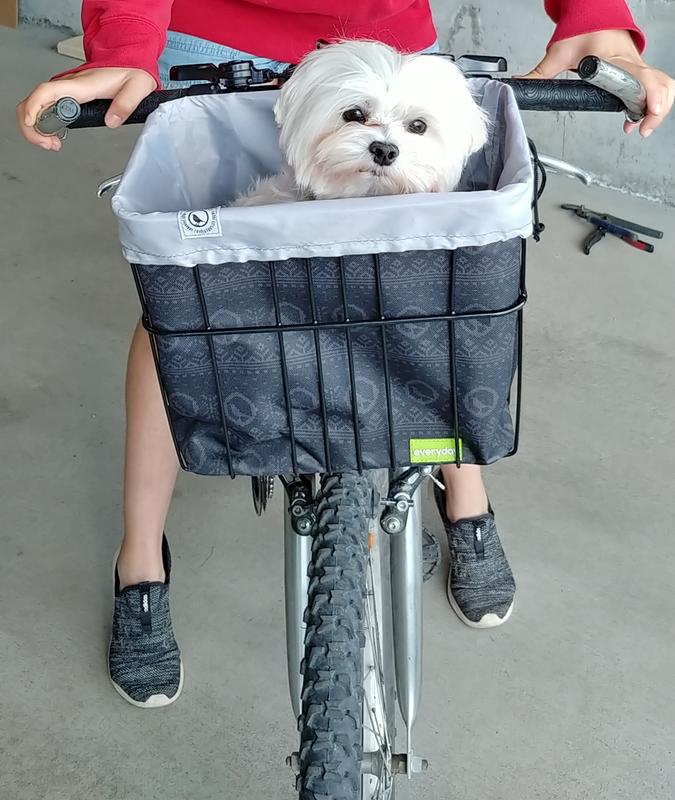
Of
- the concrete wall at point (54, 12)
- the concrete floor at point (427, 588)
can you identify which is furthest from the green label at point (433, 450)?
the concrete wall at point (54, 12)

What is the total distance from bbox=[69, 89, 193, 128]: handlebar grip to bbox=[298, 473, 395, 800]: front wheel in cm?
36

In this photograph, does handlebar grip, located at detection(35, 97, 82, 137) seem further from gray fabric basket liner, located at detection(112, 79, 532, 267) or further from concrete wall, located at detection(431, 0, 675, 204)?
concrete wall, located at detection(431, 0, 675, 204)

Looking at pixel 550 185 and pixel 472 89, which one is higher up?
pixel 472 89

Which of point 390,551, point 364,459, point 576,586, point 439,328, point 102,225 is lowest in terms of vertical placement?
point 576,586

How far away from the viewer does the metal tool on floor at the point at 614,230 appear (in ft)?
7.64

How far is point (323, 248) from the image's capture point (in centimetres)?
63

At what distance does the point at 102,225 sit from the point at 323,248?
1954 millimetres

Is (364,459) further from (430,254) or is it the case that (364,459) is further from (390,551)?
(390,551)

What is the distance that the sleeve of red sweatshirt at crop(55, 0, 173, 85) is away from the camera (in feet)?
2.87

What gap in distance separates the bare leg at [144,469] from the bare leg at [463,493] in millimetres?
425

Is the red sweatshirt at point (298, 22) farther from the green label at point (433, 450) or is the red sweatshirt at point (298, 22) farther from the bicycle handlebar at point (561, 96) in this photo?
the green label at point (433, 450)

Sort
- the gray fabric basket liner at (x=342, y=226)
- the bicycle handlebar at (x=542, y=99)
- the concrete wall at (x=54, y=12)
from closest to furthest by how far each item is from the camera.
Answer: the gray fabric basket liner at (x=342, y=226), the bicycle handlebar at (x=542, y=99), the concrete wall at (x=54, y=12)

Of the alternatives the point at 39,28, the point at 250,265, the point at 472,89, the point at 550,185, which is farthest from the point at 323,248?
the point at 39,28

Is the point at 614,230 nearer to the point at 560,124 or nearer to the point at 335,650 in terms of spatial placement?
the point at 560,124
